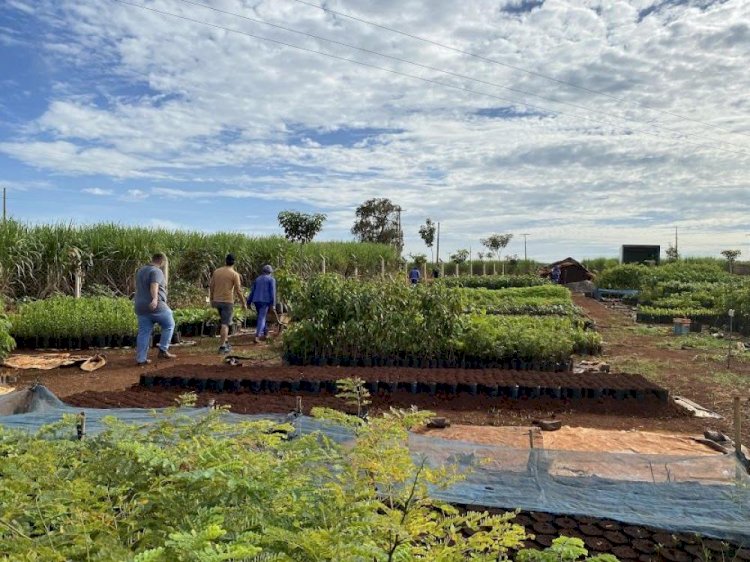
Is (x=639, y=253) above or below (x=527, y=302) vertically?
above

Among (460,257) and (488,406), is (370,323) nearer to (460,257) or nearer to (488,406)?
(488,406)

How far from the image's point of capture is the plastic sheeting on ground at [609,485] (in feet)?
11.3

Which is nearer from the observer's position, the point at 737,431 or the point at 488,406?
the point at 737,431

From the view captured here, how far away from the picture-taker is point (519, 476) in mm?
3875

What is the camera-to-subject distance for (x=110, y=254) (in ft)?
50.5

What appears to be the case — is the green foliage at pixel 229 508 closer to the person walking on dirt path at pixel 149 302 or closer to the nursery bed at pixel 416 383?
the nursery bed at pixel 416 383

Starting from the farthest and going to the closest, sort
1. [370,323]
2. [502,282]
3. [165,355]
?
[502,282] → [165,355] → [370,323]

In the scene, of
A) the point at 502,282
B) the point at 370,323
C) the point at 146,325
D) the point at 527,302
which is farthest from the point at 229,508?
the point at 502,282

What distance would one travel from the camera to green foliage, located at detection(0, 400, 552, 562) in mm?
1490

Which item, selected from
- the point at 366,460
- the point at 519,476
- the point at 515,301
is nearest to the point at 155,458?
the point at 366,460

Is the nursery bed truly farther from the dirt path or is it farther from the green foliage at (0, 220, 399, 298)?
the green foliage at (0, 220, 399, 298)

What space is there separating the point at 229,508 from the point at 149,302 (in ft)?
23.7

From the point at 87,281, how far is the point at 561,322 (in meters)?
11.7

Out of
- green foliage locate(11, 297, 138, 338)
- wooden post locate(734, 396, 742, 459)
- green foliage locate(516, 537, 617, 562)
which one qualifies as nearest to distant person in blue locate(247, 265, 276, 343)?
green foliage locate(11, 297, 138, 338)
